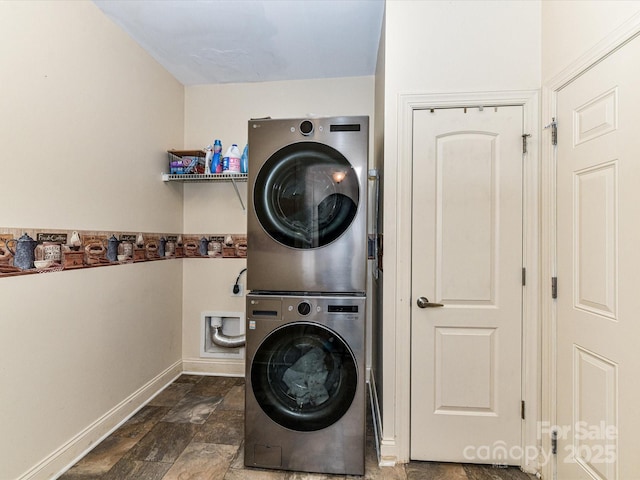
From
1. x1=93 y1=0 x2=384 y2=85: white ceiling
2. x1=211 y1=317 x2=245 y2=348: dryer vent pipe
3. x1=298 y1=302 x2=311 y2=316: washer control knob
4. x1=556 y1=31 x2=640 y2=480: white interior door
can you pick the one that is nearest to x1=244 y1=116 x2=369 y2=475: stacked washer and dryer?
x1=298 y1=302 x2=311 y2=316: washer control knob

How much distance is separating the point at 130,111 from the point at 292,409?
225 centimetres

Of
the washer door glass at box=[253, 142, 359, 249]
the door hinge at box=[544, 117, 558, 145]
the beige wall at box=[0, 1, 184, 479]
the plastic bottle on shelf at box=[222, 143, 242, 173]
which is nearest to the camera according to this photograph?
the beige wall at box=[0, 1, 184, 479]

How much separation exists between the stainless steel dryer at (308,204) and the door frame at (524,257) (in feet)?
0.81

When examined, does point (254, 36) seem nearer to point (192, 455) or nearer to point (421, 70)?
Result: point (421, 70)

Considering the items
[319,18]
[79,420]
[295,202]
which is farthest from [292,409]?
[319,18]

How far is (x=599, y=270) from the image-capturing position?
129cm

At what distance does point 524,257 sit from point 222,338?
2.43 meters

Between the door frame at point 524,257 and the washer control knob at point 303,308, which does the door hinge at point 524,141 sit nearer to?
the door frame at point 524,257

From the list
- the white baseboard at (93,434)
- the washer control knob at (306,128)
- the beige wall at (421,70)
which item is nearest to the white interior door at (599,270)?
the beige wall at (421,70)

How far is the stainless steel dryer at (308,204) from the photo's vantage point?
1.63 m

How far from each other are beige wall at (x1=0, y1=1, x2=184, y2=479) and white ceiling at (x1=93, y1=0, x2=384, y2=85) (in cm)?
22

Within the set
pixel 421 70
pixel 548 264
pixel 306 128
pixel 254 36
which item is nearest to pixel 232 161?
pixel 254 36

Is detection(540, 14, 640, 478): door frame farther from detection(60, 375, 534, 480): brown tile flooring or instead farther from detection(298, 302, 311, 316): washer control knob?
detection(298, 302, 311, 316): washer control knob

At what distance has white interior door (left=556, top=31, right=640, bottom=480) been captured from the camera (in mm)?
1147
